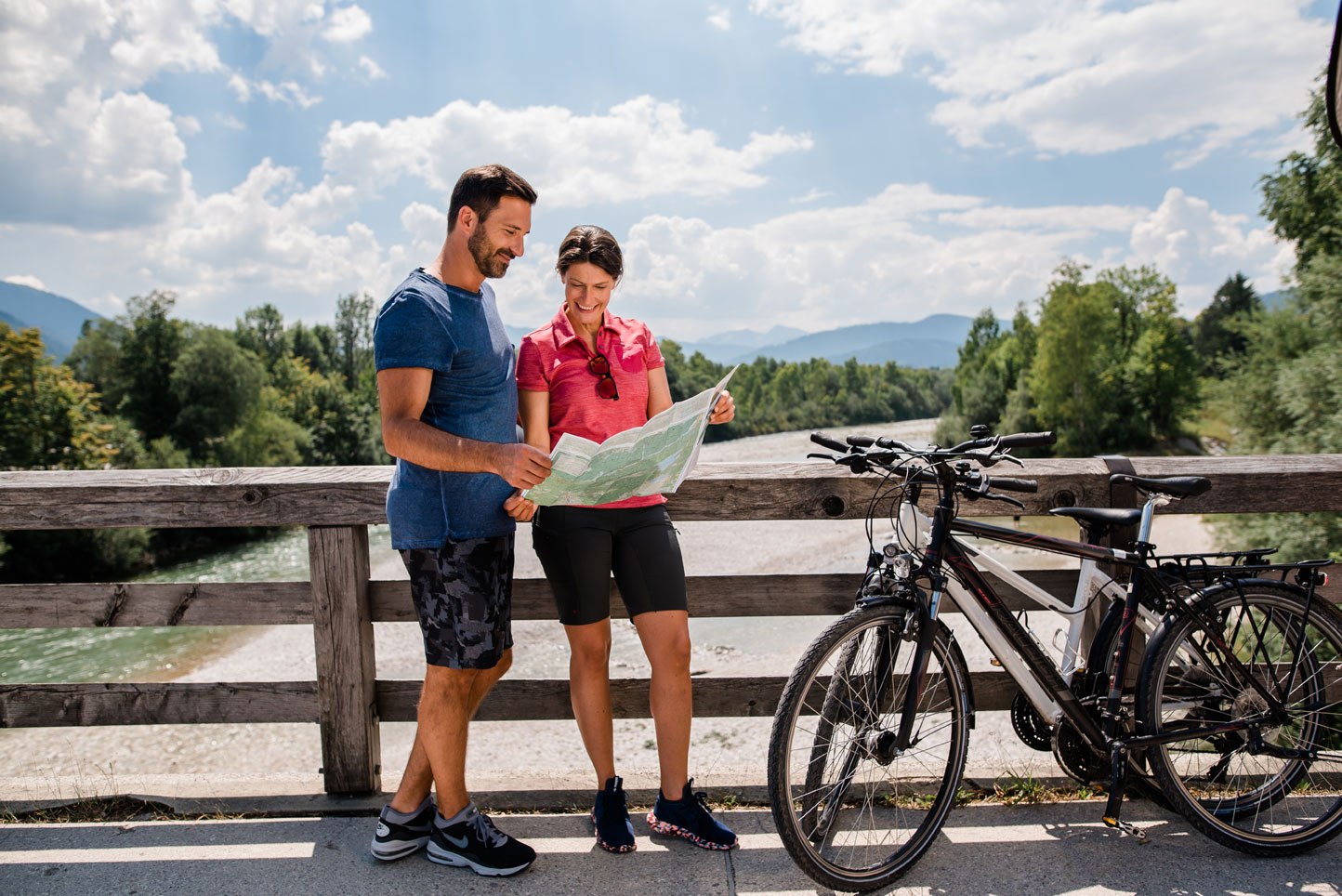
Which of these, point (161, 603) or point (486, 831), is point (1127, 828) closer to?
point (486, 831)

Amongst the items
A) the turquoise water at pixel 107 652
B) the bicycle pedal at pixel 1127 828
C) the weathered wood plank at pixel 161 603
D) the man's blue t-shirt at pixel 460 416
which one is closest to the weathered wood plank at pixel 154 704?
the weathered wood plank at pixel 161 603

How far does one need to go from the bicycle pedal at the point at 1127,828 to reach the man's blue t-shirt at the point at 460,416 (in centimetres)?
196

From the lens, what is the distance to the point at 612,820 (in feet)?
9.25

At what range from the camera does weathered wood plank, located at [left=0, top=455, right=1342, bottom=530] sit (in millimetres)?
3066

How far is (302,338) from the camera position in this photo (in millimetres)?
97000

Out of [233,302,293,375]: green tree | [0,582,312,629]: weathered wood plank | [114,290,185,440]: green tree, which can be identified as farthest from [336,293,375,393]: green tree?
[0,582,312,629]: weathered wood plank

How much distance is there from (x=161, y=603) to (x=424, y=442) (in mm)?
1476

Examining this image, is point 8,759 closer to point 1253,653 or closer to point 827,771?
point 827,771

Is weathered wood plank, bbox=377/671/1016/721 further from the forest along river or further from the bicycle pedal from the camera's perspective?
the forest along river

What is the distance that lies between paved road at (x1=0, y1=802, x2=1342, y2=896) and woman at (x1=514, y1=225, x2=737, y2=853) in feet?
0.52

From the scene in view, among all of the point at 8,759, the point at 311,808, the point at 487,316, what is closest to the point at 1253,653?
the point at 487,316

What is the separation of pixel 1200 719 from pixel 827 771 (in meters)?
1.14

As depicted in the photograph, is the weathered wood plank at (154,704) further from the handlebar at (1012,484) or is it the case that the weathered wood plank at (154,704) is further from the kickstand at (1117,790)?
the kickstand at (1117,790)

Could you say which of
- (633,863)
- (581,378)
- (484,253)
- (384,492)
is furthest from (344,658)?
(484,253)
